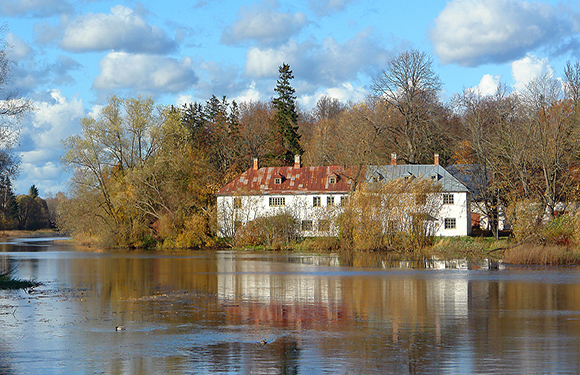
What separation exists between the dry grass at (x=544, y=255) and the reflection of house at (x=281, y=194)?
23568mm

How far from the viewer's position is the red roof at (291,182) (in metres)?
62.2

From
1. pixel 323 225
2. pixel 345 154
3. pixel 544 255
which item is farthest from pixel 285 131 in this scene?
pixel 544 255

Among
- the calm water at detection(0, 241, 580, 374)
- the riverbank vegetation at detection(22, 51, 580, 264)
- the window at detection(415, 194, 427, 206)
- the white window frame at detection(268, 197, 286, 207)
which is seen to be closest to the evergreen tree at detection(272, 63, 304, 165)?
the riverbank vegetation at detection(22, 51, 580, 264)

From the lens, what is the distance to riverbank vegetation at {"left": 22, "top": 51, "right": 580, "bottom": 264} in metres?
46.9

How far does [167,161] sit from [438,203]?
26.4 meters

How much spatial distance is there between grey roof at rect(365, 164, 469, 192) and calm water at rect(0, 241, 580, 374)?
29.5 m

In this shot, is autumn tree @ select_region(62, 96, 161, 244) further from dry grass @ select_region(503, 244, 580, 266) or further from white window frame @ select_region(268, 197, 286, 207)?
dry grass @ select_region(503, 244, 580, 266)

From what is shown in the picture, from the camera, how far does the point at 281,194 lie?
206 feet

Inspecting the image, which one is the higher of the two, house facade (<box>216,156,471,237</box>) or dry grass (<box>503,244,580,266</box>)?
house facade (<box>216,156,471,237</box>)

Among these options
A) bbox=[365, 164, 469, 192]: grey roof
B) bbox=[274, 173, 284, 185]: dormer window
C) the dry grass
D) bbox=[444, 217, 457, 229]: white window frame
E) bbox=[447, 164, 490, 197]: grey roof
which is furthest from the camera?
bbox=[274, 173, 284, 185]: dormer window

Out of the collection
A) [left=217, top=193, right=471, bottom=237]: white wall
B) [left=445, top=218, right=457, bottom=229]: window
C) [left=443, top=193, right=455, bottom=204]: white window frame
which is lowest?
[left=445, top=218, right=457, bottom=229]: window


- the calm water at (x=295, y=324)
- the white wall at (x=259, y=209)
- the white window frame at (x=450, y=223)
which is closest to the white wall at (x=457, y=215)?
the white window frame at (x=450, y=223)

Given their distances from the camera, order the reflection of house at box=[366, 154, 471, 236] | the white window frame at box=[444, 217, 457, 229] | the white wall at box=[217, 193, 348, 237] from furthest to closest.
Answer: the white wall at box=[217, 193, 348, 237]
the white window frame at box=[444, 217, 457, 229]
the reflection of house at box=[366, 154, 471, 236]

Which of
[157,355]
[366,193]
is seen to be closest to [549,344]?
[157,355]
